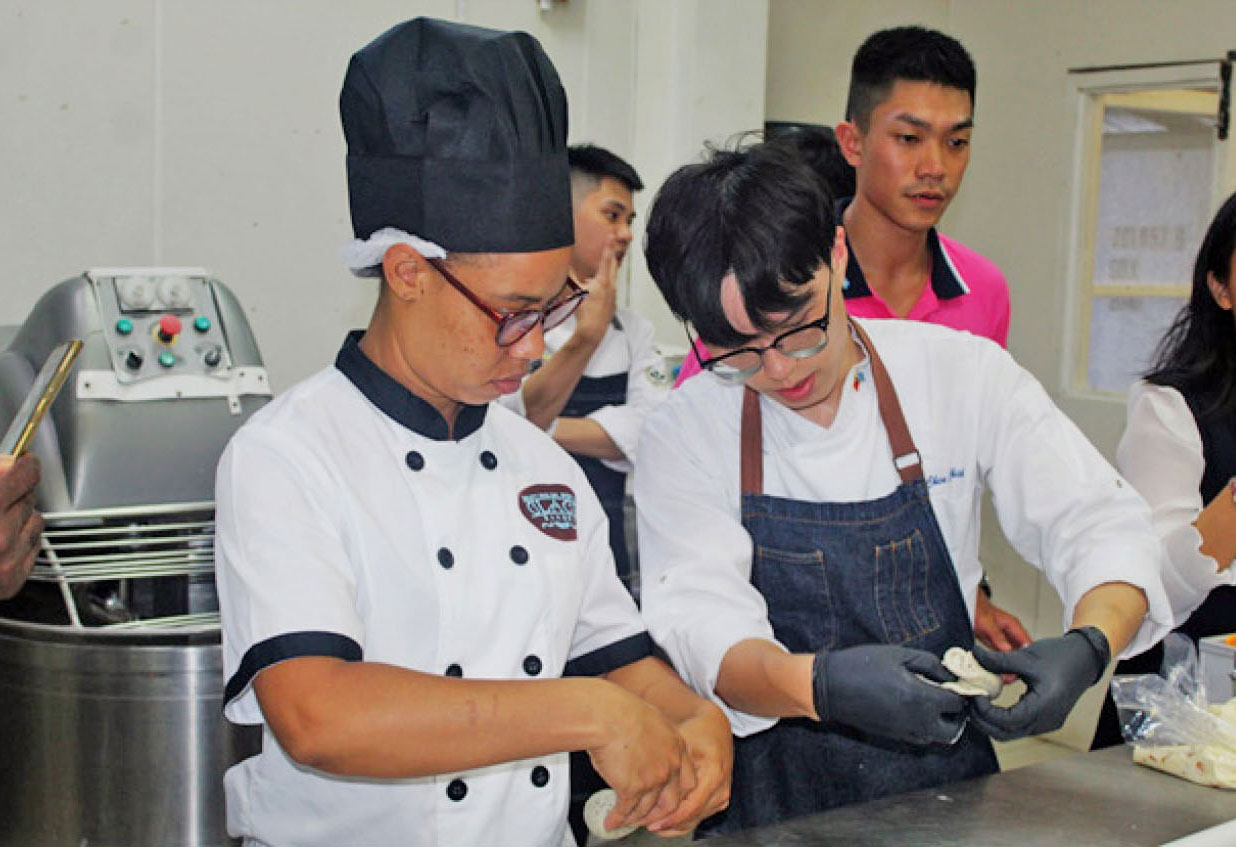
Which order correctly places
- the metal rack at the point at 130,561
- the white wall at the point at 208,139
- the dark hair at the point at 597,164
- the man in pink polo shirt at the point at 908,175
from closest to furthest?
the metal rack at the point at 130,561 → the man in pink polo shirt at the point at 908,175 → the white wall at the point at 208,139 → the dark hair at the point at 597,164

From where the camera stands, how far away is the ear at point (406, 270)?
1.43 metres

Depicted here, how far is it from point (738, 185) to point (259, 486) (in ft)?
2.45

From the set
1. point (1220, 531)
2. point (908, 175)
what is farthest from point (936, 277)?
point (1220, 531)

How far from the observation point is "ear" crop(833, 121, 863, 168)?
262cm

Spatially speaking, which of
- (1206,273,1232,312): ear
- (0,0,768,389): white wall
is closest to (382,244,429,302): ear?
(1206,273,1232,312): ear

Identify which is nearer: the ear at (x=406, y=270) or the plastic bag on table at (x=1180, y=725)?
the ear at (x=406, y=270)

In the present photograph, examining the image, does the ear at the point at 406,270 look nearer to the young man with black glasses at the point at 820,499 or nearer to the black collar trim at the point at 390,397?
the black collar trim at the point at 390,397

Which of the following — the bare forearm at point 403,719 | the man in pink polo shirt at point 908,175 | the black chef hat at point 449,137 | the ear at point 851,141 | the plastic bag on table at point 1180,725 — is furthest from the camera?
the ear at point 851,141

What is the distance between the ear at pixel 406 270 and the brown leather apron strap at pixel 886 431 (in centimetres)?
62

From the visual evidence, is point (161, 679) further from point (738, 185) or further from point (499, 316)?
point (738, 185)

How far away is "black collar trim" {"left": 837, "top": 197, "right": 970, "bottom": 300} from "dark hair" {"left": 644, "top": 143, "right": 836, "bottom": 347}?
73 cm

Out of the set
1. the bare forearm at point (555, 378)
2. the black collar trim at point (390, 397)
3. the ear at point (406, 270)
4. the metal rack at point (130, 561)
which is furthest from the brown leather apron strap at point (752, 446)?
the bare forearm at point (555, 378)

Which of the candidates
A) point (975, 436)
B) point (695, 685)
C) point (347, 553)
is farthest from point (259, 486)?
A: point (975, 436)

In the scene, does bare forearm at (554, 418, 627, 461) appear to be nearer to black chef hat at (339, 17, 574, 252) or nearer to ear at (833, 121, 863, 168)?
ear at (833, 121, 863, 168)
